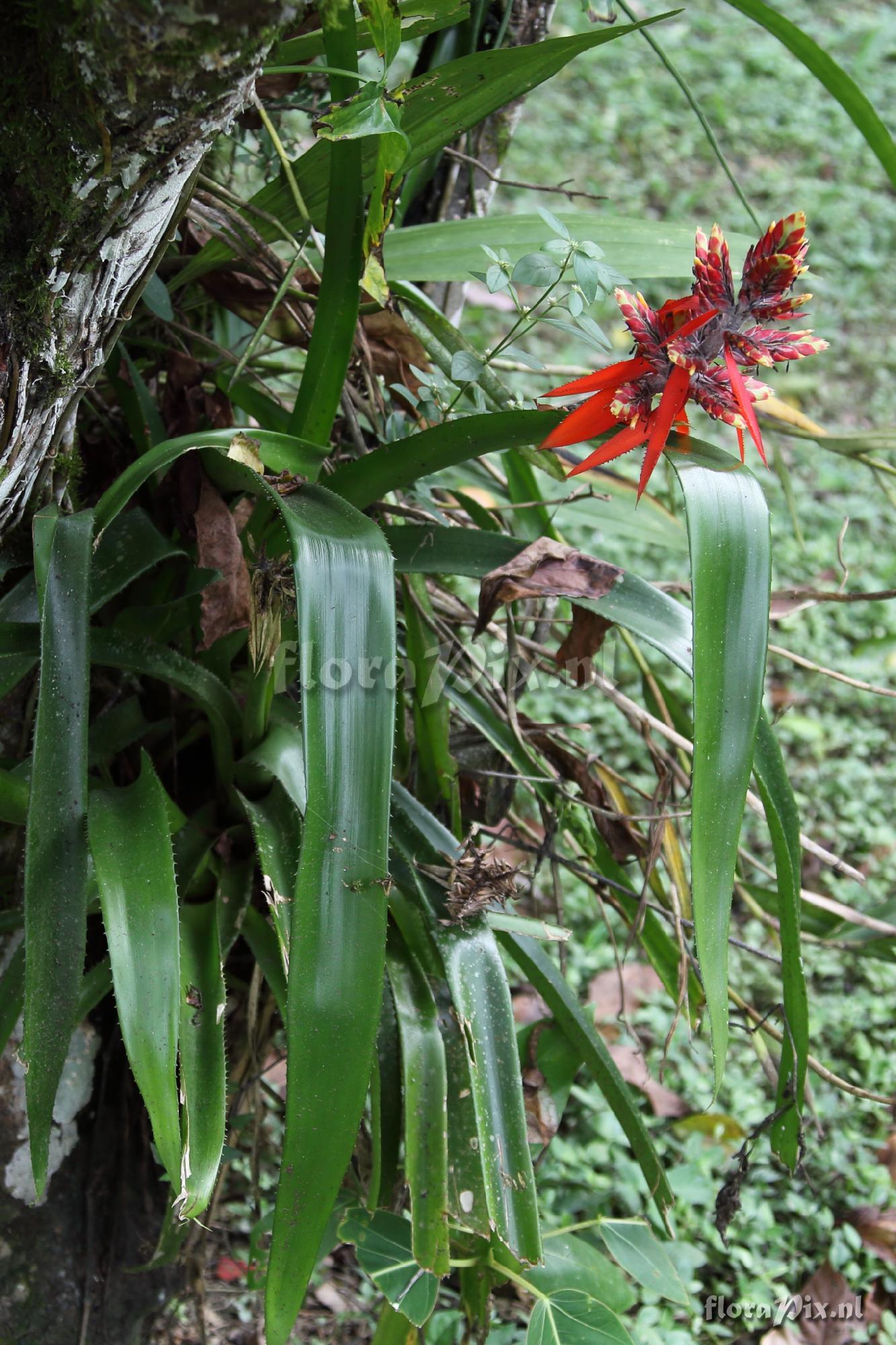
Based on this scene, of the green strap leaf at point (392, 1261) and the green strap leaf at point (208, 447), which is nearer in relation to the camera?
the green strap leaf at point (208, 447)

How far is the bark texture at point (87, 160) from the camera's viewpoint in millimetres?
502

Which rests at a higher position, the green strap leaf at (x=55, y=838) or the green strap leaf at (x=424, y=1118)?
the green strap leaf at (x=55, y=838)

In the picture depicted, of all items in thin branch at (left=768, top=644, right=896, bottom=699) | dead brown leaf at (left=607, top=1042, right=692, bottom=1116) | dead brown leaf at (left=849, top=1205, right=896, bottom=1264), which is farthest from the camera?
dead brown leaf at (left=607, top=1042, right=692, bottom=1116)

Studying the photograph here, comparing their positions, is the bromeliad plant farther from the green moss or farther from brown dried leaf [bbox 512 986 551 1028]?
brown dried leaf [bbox 512 986 551 1028]

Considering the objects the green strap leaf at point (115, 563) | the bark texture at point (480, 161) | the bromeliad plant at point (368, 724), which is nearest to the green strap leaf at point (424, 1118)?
the bromeliad plant at point (368, 724)

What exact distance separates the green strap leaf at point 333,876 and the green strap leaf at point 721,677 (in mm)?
173

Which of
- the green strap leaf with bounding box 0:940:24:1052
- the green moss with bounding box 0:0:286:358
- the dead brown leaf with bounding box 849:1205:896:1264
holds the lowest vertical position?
the dead brown leaf with bounding box 849:1205:896:1264

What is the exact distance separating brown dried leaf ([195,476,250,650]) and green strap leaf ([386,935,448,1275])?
0.30 metres

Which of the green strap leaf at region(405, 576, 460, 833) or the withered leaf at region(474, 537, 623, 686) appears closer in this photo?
the withered leaf at region(474, 537, 623, 686)

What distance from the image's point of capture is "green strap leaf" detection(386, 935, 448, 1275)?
0.79m

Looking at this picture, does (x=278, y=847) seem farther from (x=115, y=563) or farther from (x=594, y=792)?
(x=594, y=792)

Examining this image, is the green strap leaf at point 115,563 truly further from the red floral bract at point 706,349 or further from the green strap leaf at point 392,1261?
the green strap leaf at point 392,1261

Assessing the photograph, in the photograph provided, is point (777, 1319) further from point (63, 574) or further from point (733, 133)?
point (733, 133)

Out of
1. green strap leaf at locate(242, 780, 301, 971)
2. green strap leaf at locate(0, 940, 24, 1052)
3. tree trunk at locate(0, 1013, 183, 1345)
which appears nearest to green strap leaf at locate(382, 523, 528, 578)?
green strap leaf at locate(242, 780, 301, 971)
